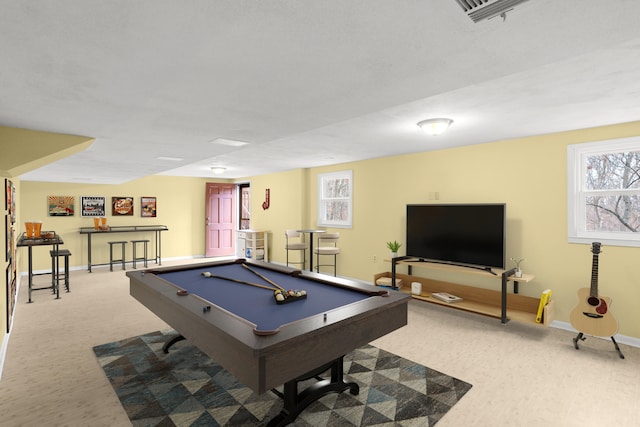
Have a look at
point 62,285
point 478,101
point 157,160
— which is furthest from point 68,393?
point 62,285

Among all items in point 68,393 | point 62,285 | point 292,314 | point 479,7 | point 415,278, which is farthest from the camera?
point 62,285

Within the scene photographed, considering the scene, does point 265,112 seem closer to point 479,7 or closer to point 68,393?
point 479,7

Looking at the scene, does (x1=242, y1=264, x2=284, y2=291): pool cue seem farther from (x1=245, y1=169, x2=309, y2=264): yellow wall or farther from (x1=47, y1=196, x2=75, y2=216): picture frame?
(x1=47, y1=196, x2=75, y2=216): picture frame

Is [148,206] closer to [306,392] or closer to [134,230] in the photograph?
[134,230]

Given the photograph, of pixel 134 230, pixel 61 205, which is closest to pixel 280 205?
pixel 134 230

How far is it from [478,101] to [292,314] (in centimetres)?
229

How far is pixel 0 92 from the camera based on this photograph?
1.93 meters

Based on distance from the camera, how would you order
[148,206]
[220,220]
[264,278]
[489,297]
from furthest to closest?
[220,220], [148,206], [489,297], [264,278]

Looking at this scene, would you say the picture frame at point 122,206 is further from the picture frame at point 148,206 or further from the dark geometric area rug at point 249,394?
the dark geometric area rug at point 249,394

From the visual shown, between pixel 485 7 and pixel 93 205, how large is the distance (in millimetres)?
9131

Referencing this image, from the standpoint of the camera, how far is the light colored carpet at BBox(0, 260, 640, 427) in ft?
7.70

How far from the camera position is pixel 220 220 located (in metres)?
9.61

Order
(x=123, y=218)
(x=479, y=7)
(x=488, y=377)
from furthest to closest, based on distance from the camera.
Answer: (x=123, y=218) → (x=488, y=377) → (x=479, y=7)

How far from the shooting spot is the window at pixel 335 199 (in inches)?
258
